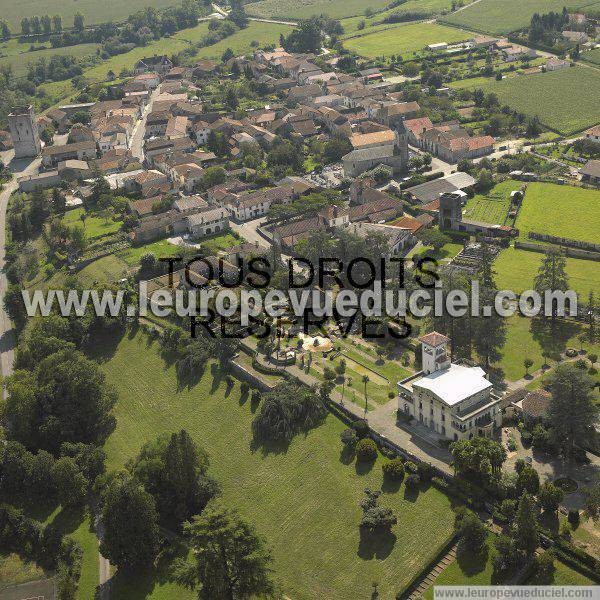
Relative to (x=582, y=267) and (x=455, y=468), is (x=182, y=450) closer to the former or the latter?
(x=455, y=468)

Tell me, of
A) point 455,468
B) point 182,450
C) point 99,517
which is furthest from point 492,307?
point 99,517

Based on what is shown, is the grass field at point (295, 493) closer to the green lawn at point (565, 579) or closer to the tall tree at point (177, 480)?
the tall tree at point (177, 480)

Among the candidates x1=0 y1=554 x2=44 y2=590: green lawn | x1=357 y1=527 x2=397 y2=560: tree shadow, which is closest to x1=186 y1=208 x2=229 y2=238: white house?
x1=0 y1=554 x2=44 y2=590: green lawn

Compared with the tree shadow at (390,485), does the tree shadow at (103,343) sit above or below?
below

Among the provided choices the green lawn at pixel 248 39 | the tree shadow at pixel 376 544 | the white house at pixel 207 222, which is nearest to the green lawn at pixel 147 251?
the white house at pixel 207 222

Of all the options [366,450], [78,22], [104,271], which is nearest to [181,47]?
[78,22]

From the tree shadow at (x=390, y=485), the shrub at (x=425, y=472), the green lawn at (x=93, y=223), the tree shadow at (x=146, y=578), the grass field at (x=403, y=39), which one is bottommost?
the tree shadow at (x=146, y=578)

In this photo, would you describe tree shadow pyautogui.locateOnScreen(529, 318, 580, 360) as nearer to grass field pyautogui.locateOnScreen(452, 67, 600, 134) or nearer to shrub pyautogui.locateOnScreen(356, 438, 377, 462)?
shrub pyautogui.locateOnScreen(356, 438, 377, 462)
